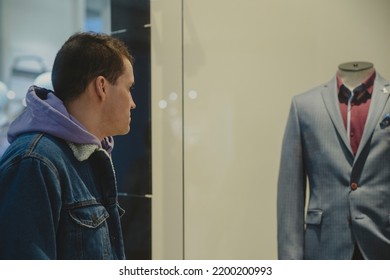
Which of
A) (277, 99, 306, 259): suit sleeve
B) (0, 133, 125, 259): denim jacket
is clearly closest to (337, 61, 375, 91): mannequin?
(277, 99, 306, 259): suit sleeve

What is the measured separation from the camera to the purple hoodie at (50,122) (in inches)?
47.4

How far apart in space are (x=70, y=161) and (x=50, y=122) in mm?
99

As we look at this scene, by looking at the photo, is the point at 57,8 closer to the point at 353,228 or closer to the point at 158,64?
the point at 158,64

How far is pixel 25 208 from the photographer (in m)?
1.12

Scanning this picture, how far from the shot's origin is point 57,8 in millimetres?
1954

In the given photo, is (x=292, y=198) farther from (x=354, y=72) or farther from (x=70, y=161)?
(x=70, y=161)

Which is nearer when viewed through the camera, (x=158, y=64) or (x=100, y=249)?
(x=100, y=249)

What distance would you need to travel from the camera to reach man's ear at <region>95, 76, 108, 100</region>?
1.33 meters

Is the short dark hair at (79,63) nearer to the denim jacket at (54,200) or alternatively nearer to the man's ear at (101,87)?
the man's ear at (101,87)

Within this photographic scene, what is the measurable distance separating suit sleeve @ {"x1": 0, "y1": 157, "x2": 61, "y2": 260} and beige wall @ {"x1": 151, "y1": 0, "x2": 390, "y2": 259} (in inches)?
34.3

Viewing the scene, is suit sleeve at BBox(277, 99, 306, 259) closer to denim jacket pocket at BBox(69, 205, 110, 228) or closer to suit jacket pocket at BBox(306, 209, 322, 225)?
suit jacket pocket at BBox(306, 209, 322, 225)

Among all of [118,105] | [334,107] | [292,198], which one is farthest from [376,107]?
[118,105]
